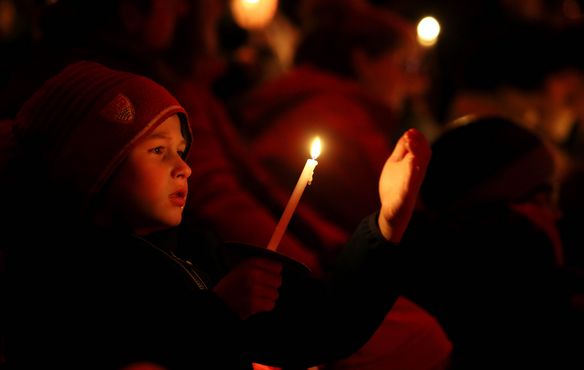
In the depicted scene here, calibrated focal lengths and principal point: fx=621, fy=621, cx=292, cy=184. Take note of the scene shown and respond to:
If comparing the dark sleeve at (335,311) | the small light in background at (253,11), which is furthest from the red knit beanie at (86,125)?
the small light in background at (253,11)

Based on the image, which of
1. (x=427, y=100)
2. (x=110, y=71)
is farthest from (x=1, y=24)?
(x=110, y=71)

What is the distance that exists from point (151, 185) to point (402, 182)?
50cm

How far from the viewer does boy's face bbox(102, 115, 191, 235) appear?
3.94 feet

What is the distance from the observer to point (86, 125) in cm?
118

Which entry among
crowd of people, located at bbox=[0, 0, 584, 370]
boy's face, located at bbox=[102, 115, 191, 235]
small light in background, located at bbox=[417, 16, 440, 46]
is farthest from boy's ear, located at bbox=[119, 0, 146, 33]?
small light in background, located at bbox=[417, 16, 440, 46]

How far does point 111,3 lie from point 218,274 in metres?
0.99

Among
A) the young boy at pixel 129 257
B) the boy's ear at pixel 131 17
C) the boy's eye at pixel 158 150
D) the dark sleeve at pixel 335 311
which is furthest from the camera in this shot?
the boy's ear at pixel 131 17

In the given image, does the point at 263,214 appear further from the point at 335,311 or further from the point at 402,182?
the point at 402,182

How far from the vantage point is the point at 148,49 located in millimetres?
1979

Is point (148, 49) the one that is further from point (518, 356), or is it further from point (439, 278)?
point (518, 356)

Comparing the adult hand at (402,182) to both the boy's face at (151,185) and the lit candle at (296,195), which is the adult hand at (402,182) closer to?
the lit candle at (296,195)

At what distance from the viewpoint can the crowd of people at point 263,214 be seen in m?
1.14

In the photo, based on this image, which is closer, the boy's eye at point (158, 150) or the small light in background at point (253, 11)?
the boy's eye at point (158, 150)

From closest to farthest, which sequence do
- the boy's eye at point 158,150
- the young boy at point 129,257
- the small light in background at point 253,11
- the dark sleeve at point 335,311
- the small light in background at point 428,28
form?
1. the young boy at point 129,257
2. the boy's eye at point 158,150
3. the dark sleeve at point 335,311
4. the small light in background at point 428,28
5. the small light in background at point 253,11
